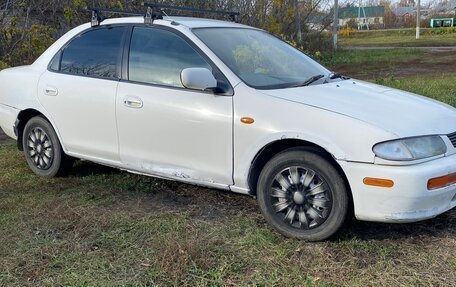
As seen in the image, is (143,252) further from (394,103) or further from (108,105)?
(394,103)

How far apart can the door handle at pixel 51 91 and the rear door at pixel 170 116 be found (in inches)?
34.7

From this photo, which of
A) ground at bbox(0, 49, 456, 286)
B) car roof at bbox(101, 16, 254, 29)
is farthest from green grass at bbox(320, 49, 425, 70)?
ground at bbox(0, 49, 456, 286)

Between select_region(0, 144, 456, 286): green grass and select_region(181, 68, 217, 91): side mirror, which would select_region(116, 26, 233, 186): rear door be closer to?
select_region(181, 68, 217, 91): side mirror

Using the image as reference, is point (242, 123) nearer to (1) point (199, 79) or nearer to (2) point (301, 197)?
(1) point (199, 79)

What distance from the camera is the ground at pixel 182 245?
10.9 feet

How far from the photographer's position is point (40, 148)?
5547mm

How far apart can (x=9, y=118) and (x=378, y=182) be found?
4.09 metres

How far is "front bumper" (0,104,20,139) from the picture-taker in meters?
5.66

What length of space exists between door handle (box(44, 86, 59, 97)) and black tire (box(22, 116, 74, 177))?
0.32 meters

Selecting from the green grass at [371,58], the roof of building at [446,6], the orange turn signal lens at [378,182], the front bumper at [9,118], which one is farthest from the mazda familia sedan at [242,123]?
the roof of building at [446,6]

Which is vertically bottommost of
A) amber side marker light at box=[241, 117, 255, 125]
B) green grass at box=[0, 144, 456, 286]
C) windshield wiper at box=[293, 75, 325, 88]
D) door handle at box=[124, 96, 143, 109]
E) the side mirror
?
green grass at box=[0, 144, 456, 286]

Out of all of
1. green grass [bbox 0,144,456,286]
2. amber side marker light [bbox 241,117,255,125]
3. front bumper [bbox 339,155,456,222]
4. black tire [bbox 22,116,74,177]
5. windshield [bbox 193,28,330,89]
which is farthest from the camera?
black tire [bbox 22,116,74,177]

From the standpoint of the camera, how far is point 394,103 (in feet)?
13.2

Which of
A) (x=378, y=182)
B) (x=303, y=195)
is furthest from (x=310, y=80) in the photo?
(x=378, y=182)
